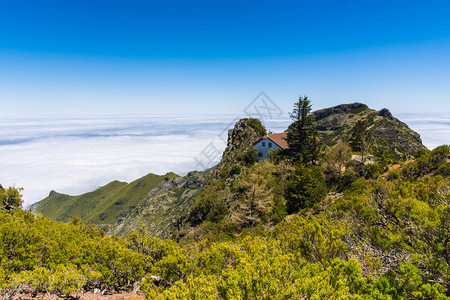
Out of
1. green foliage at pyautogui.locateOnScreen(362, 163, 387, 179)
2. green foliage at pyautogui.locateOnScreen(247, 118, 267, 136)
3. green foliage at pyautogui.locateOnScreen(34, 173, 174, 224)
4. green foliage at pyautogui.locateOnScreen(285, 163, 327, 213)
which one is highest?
green foliage at pyautogui.locateOnScreen(247, 118, 267, 136)

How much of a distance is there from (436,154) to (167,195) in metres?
131

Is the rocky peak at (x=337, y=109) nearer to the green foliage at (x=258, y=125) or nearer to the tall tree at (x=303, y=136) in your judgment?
the green foliage at (x=258, y=125)

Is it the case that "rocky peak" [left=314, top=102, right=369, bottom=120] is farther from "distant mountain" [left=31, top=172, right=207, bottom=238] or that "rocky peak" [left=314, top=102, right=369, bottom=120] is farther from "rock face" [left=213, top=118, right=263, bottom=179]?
"distant mountain" [left=31, top=172, right=207, bottom=238]

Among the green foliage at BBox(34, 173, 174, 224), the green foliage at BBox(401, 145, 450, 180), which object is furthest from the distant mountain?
the green foliage at BBox(401, 145, 450, 180)

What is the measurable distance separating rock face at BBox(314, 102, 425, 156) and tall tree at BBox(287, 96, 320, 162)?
1616 centimetres

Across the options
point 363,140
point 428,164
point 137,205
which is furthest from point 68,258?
point 137,205

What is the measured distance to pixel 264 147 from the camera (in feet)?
157

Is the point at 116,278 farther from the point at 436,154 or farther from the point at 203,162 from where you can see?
the point at 203,162

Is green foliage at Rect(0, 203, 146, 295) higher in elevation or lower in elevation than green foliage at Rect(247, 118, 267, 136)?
lower

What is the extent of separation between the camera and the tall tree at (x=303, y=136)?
119 feet

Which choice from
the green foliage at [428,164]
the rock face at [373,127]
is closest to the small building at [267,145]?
the rock face at [373,127]

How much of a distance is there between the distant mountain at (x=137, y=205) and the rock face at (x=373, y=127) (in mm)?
75458

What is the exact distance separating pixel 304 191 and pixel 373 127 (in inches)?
3714

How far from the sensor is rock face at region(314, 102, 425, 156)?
80775mm
